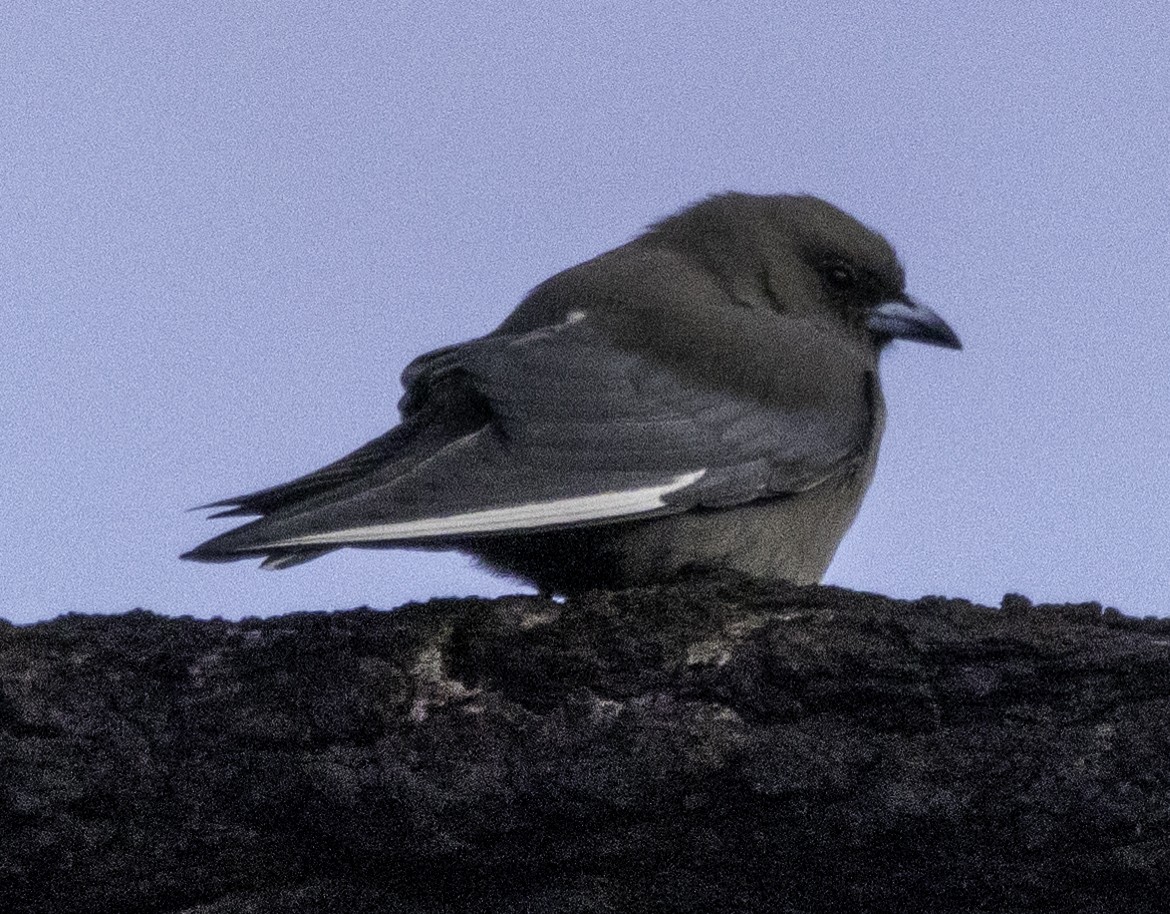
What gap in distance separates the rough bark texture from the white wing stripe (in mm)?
339

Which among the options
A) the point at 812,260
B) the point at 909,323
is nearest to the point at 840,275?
the point at 812,260

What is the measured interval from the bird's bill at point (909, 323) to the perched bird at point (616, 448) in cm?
31

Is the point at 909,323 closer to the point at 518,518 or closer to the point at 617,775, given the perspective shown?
the point at 518,518

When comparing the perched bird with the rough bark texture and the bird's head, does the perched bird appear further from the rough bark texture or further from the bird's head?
the rough bark texture

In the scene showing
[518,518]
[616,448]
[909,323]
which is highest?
[909,323]

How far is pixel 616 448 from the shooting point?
5352mm

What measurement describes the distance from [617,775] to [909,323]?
3.48 meters

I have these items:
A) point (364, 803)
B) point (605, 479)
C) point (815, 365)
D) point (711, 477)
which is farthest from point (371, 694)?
point (815, 365)

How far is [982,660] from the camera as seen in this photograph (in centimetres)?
421

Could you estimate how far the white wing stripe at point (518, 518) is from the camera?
4531 mm

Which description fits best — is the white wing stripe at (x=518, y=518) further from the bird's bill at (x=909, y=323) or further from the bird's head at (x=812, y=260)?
the bird's bill at (x=909, y=323)

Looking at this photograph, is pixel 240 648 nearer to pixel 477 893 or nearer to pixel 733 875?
pixel 477 893

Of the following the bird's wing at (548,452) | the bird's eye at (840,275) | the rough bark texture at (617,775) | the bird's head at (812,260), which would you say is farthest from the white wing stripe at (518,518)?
the bird's eye at (840,275)

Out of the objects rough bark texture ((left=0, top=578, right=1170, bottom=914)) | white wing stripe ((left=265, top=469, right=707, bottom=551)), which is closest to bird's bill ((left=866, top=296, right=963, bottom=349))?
white wing stripe ((left=265, top=469, right=707, bottom=551))
